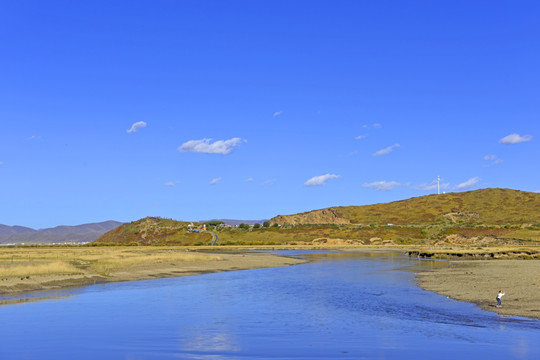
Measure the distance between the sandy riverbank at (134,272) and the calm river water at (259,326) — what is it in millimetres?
3809

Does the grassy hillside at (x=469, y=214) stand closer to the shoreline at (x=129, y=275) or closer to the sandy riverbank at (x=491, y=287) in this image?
the shoreline at (x=129, y=275)

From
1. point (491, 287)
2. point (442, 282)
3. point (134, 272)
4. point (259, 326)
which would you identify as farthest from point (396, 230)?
point (259, 326)

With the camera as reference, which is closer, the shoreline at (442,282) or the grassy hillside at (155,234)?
the shoreline at (442,282)

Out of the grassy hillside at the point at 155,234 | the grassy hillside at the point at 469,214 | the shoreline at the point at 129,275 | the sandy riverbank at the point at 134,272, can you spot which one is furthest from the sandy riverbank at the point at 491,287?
the grassy hillside at the point at 469,214

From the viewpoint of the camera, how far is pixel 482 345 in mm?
18609

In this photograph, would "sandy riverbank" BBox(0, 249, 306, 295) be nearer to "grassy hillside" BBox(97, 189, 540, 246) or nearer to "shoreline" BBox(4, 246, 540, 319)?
"shoreline" BBox(4, 246, 540, 319)

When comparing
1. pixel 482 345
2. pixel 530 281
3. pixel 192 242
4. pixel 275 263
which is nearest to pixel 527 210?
pixel 192 242

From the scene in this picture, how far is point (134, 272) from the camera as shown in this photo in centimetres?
5025

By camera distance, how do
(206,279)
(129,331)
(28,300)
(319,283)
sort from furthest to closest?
(206,279) < (319,283) < (28,300) < (129,331)

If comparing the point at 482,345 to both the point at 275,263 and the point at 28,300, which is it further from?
the point at 275,263

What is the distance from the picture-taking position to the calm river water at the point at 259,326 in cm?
1778

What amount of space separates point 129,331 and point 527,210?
182 metres

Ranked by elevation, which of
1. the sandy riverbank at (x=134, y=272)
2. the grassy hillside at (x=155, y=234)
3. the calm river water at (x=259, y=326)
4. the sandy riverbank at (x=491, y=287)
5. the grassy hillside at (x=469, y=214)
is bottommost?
the calm river water at (x=259, y=326)

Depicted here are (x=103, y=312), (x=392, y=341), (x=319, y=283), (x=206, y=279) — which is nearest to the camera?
(x=392, y=341)
